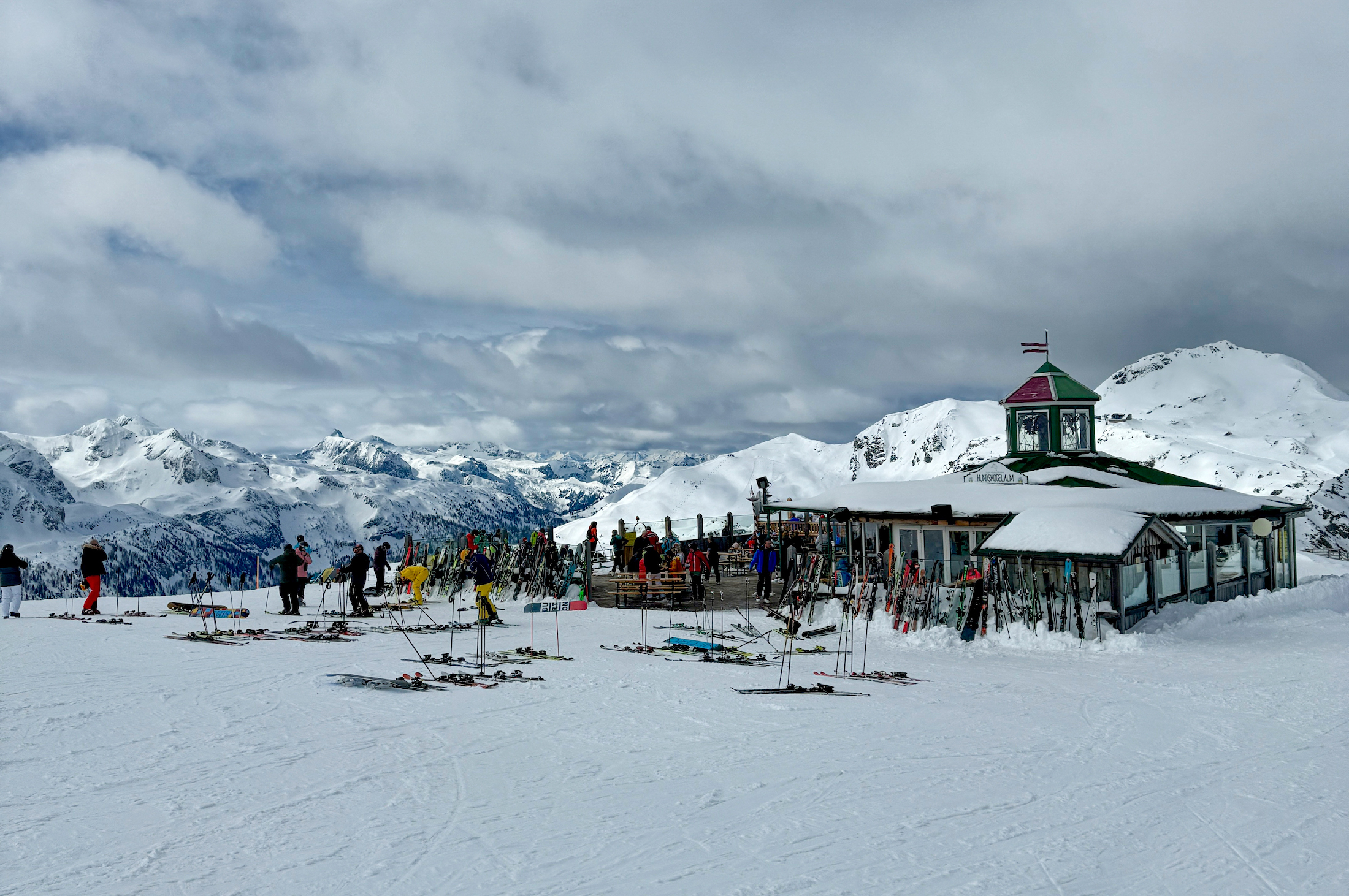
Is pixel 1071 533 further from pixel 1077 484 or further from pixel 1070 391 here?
pixel 1070 391

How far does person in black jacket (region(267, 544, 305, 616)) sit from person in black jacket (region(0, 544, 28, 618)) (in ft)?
17.2

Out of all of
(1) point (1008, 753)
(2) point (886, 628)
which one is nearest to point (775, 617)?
(2) point (886, 628)

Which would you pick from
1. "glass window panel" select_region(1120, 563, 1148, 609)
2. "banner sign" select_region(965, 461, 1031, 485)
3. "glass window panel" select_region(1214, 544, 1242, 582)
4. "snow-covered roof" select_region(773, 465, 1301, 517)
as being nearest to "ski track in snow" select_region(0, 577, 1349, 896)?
"glass window panel" select_region(1120, 563, 1148, 609)

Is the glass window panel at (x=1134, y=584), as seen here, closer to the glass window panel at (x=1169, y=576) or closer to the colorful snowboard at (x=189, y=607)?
the glass window panel at (x=1169, y=576)

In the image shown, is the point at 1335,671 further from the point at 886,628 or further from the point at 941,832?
the point at 941,832

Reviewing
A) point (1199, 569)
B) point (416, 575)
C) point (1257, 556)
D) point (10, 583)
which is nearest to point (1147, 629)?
point (1199, 569)

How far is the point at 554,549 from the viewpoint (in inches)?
1006

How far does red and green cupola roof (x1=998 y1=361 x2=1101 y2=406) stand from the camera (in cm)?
2820

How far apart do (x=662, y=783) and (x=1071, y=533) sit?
487 inches

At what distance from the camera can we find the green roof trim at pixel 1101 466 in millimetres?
25734

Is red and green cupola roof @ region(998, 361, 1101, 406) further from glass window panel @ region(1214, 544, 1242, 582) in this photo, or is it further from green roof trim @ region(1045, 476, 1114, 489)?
glass window panel @ region(1214, 544, 1242, 582)

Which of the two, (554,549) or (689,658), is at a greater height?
(554,549)

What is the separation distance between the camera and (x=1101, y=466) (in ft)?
87.2

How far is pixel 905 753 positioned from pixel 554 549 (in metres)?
18.1
